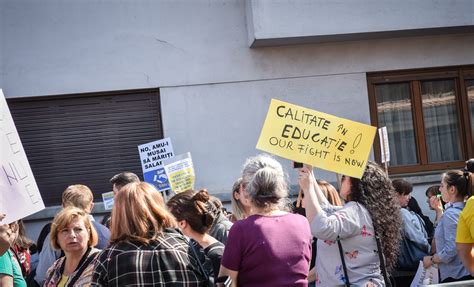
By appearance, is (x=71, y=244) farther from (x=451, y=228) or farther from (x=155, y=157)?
(x=155, y=157)

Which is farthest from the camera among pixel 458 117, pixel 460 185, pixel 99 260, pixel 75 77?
pixel 458 117

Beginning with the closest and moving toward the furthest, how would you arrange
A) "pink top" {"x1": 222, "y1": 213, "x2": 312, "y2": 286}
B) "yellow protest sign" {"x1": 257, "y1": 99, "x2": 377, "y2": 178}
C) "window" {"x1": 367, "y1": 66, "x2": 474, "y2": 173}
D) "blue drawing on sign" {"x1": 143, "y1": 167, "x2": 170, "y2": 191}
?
"pink top" {"x1": 222, "y1": 213, "x2": 312, "y2": 286}
"yellow protest sign" {"x1": 257, "y1": 99, "x2": 377, "y2": 178}
"blue drawing on sign" {"x1": 143, "y1": 167, "x2": 170, "y2": 191}
"window" {"x1": 367, "y1": 66, "x2": 474, "y2": 173}

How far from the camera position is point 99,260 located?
3432 millimetres

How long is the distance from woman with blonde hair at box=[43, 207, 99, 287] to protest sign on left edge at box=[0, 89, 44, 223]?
41 centimetres

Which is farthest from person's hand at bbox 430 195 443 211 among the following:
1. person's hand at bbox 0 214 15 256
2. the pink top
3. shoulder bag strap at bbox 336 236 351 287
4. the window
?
person's hand at bbox 0 214 15 256

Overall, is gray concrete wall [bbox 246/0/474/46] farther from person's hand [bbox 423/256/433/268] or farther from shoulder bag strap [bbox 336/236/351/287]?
shoulder bag strap [bbox 336/236/351/287]

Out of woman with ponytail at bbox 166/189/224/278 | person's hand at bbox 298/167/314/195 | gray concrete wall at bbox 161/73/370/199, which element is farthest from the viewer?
gray concrete wall at bbox 161/73/370/199

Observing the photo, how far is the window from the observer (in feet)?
33.5

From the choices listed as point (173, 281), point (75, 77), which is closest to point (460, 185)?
point (173, 281)

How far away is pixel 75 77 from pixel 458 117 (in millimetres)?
5906

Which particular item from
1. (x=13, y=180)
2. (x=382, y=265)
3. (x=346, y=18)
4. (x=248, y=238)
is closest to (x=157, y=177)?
(x=346, y=18)

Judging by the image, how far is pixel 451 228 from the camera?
18.9 ft

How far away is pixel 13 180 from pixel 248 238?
5.00ft

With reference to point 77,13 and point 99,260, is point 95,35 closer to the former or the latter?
point 77,13
